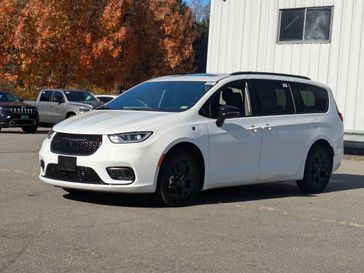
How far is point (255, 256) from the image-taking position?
6133 mm

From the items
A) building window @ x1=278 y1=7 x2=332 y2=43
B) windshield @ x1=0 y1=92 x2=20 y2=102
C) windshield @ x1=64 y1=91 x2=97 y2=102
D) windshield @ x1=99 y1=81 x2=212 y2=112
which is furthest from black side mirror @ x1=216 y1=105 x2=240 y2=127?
windshield @ x1=64 y1=91 x2=97 y2=102

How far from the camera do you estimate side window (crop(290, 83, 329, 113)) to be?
408 inches

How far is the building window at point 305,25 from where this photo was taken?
1888 centimetres

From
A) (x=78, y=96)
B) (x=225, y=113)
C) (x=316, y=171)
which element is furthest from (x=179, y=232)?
(x=78, y=96)

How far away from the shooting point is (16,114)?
2322cm

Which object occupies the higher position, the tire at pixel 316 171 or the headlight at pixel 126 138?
the headlight at pixel 126 138

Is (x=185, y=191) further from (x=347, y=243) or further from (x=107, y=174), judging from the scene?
(x=347, y=243)

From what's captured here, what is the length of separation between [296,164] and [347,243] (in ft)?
10.7

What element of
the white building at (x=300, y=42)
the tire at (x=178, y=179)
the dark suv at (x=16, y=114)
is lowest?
the dark suv at (x=16, y=114)

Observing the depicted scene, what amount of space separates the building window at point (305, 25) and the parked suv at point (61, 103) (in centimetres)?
852

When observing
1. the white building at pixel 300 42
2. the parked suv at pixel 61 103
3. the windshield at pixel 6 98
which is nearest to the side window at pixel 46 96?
the parked suv at pixel 61 103

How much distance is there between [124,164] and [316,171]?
3.85m

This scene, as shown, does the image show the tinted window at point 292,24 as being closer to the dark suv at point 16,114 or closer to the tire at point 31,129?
the dark suv at point 16,114

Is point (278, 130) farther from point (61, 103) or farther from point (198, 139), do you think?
point (61, 103)
